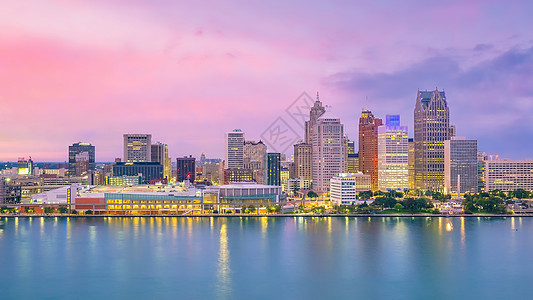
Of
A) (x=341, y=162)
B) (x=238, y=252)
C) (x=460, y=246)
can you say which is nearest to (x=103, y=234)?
(x=238, y=252)

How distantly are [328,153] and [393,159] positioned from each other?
7886mm

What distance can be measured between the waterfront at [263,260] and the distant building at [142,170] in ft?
140

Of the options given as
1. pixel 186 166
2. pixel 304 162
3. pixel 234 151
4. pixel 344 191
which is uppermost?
pixel 234 151

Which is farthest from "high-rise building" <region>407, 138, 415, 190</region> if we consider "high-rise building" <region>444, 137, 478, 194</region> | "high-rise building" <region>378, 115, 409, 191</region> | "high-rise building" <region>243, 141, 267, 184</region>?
"high-rise building" <region>243, 141, 267, 184</region>

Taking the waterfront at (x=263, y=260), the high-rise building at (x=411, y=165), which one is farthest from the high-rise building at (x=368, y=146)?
Result: the waterfront at (x=263, y=260)

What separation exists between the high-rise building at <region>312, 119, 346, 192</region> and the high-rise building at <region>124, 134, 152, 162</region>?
35.6 meters

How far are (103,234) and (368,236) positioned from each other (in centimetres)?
1409

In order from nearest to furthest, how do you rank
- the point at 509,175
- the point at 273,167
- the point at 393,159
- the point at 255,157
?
the point at 509,175 → the point at 393,159 → the point at 273,167 → the point at 255,157

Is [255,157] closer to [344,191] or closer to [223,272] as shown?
[344,191]

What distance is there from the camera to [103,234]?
2855cm

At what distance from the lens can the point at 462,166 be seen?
186ft

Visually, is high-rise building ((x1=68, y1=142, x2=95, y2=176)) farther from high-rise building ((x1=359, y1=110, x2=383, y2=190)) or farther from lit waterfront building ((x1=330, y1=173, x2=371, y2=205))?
lit waterfront building ((x1=330, y1=173, x2=371, y2=205))

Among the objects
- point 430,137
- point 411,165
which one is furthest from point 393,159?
point 430,137

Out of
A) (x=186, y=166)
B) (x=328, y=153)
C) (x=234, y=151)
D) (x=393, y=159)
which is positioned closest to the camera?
(x=393, y=159)
